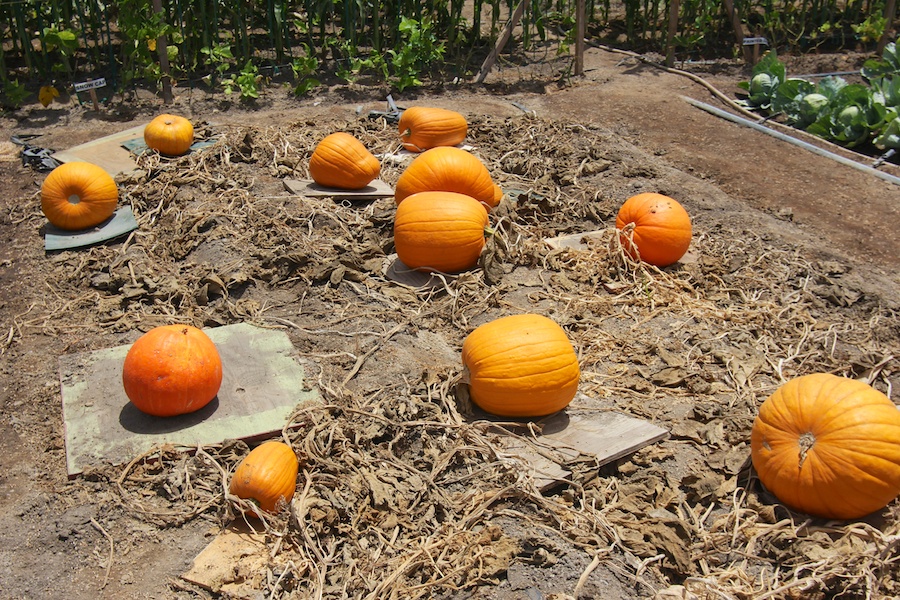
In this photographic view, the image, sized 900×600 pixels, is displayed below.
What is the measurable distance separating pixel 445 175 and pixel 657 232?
5.53ft

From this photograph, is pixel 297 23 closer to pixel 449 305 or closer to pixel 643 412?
pixel 449 305

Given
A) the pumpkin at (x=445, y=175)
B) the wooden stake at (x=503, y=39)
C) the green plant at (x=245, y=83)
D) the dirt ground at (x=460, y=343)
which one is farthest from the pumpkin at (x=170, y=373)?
the wooden stake at (x=503, y=39)

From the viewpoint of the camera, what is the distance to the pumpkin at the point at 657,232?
596 centimetres

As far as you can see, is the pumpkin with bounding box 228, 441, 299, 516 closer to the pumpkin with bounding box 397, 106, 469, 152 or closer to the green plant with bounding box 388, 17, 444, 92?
the pumpkin with bounding box 397, 106, 469, 152

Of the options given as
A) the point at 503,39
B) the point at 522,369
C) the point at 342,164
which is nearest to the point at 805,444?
the point at 522,369

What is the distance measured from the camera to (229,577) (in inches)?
131

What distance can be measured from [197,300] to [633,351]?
3004 mm

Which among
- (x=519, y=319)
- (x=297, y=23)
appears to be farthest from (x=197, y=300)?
(x=297, y=23)

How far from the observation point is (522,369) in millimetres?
4000

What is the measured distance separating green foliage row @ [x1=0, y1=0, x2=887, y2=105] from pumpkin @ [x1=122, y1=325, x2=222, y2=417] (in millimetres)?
7005

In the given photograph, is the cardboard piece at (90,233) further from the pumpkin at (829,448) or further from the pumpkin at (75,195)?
→ the pumpkin at (829,448)

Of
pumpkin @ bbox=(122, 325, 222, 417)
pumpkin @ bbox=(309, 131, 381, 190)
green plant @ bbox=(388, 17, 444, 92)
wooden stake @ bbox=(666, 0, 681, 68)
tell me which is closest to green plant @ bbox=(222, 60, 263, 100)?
green plant @ bbox=(388, 17, 444, 92)

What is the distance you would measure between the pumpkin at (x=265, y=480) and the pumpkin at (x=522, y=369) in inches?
41.5

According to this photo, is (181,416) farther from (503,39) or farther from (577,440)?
(503,39)
